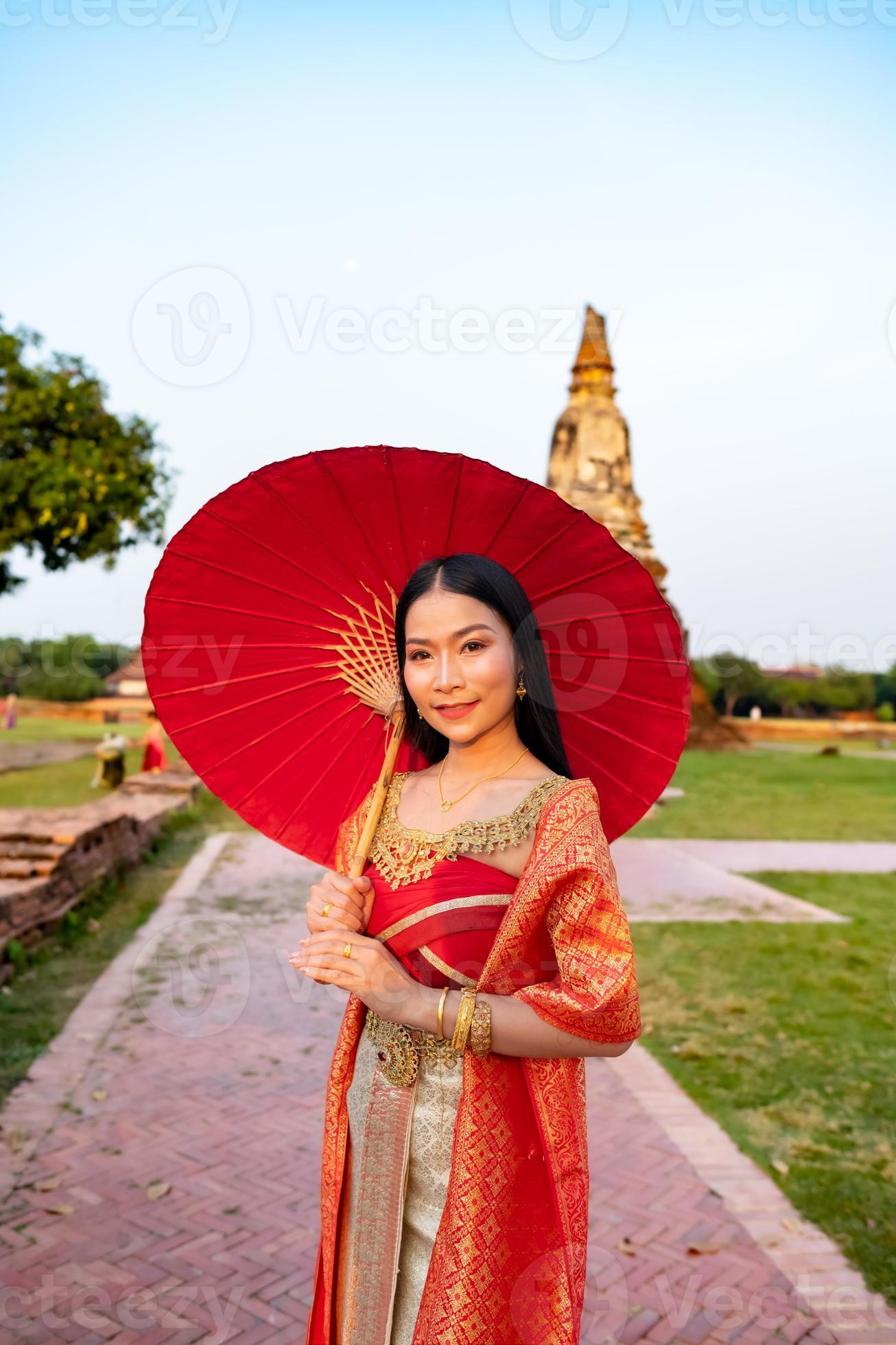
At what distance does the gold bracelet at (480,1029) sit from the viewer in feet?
5.92

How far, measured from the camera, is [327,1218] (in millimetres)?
2113

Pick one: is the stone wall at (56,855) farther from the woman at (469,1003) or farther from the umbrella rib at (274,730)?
the woman at (469,1003)

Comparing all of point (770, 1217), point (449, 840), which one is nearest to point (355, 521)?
point (449, 840)

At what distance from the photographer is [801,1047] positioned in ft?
20.0

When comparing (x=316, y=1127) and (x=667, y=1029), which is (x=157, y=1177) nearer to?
(x=316, y=1127)

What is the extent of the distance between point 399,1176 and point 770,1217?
2.82 m

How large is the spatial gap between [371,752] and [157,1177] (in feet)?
9.90

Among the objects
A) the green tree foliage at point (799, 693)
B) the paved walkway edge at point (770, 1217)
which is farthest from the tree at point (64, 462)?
the green tree foliage at point (799, 693)

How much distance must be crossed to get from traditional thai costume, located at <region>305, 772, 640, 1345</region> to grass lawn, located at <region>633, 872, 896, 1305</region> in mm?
2470

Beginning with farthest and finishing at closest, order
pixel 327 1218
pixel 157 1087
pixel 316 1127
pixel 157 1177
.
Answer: pixel 157 1087, pixel 316 1127, pixel 157 1177, pixel 327 1218

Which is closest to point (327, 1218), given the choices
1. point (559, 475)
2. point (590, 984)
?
point (590, 984)

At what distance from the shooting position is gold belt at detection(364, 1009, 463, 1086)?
197cm

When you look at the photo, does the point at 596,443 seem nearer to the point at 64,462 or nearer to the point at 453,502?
the point at 64,462

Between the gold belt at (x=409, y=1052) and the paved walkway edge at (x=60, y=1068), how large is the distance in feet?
9.92
